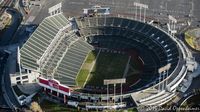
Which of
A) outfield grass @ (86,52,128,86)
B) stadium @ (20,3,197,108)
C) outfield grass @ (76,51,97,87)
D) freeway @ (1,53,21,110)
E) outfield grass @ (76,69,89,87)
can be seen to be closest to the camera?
stadium @ (20,3,197,108)

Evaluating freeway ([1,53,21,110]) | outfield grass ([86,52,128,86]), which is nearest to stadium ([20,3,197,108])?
outfield grass ([86,52,128,86])

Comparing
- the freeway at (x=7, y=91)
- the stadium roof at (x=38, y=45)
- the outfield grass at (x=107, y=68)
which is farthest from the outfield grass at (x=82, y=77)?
the freeway at (x=7, y=91)

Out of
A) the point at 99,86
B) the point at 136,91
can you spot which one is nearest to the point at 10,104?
the point at 99,86

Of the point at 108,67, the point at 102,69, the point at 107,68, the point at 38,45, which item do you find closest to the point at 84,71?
the point at 102,69

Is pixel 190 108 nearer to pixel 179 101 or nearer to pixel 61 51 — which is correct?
pixel 179 101

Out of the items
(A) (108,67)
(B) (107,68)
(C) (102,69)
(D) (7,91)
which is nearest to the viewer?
(D) (7,91)

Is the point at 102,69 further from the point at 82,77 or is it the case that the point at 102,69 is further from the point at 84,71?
the point at 82,77

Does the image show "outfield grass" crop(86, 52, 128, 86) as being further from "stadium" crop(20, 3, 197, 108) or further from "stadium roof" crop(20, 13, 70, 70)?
"stadium roof" crop(20, 13, 70, 70)

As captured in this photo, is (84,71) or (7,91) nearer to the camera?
(7,91)
